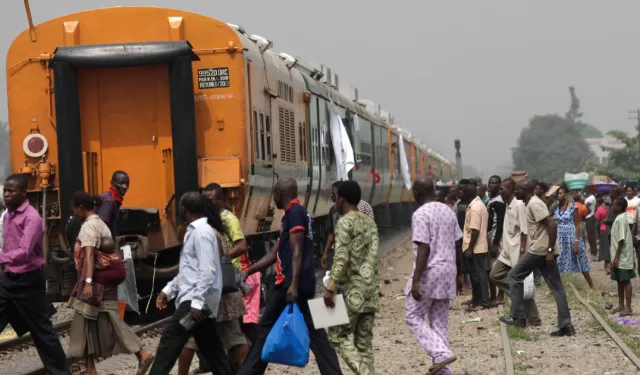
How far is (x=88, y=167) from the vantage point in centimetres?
1209

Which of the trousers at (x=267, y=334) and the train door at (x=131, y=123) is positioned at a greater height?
the train door at (x=131, y=123)

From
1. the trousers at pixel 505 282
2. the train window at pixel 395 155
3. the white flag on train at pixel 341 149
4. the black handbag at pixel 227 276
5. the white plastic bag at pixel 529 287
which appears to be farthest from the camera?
the train window at pixel 395 155

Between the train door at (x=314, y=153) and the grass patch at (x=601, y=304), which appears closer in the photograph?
the grass patch at (x=601, y=304)

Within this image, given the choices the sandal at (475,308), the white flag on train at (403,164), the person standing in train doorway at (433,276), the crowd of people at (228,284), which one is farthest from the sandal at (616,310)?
the white flag on train at (403,164)

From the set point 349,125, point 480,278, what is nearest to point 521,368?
point 480,278

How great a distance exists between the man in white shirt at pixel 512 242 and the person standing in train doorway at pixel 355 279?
389cm

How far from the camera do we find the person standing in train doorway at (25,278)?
26.3 ft

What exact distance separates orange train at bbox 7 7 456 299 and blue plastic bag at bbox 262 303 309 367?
440 cm

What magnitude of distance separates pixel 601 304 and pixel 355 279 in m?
7.64

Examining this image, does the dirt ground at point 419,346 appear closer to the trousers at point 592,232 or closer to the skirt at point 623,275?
the skirt at point 623,275

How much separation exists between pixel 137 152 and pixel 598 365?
18.0ft

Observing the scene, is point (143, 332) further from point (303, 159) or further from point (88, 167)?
point (303, 159)

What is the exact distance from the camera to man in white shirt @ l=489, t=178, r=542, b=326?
36.9 feet

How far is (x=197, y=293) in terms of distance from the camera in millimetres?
7133
